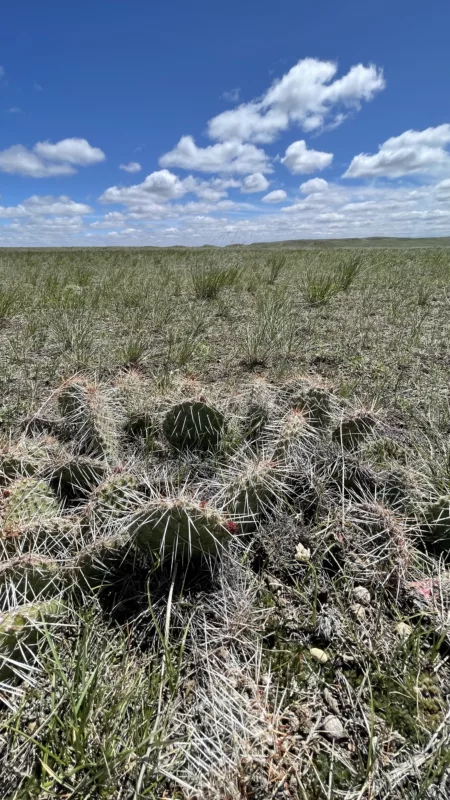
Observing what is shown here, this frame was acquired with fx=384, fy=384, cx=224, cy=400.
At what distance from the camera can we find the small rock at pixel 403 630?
1274 millimetres

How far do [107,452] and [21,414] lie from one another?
102 cm

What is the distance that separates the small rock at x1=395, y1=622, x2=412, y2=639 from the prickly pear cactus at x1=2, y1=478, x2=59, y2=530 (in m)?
1.28

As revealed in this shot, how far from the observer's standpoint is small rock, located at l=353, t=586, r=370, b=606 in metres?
1.43

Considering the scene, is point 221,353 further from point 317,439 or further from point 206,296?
point 206,296

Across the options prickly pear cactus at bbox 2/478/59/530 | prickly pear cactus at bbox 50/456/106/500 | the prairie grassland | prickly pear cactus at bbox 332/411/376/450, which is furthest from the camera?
prickly pear cactus at bbox 332/411/376/450

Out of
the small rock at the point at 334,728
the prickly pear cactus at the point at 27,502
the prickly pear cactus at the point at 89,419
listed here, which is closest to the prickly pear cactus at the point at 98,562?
the prickly pear cactus at the point at 27,502

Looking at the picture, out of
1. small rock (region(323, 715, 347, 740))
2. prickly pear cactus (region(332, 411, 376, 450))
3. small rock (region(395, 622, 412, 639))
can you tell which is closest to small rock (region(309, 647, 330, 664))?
small rock (region(323, 715, 347, 740))

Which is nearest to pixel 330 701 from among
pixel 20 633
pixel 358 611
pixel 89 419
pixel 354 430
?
pixel 358 611

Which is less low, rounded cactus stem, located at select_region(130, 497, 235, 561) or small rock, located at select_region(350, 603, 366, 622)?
rounded cactus stem, located at select_region(130, 497, 235, 561)

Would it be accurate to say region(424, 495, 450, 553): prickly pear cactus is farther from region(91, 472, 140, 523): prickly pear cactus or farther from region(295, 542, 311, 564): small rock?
region(91, 472, 140, 523): prickly pear cactus

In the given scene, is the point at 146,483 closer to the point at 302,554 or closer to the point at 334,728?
the point at 302,554

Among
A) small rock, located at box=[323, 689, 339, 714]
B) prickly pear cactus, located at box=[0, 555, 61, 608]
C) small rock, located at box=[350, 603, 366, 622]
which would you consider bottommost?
small rock, located at box=[323, 689, 339, 714]

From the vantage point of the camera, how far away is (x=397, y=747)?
1.00 metres

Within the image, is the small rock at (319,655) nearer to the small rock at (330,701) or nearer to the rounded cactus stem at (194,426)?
the small rock at (330,701)
